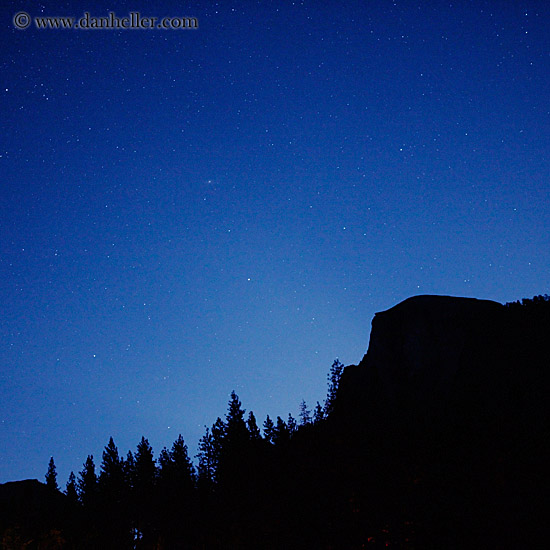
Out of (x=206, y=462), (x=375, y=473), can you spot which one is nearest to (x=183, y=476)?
(x=206, y=462)

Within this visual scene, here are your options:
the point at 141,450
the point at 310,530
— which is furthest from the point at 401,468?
the point at 141,450

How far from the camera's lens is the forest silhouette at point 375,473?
14.4m

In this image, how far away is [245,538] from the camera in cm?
1210

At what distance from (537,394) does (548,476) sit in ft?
53.7

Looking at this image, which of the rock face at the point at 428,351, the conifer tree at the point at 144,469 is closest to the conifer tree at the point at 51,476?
the conifer tree at the point at 144,469

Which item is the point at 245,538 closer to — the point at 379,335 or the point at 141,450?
the point at 379,335

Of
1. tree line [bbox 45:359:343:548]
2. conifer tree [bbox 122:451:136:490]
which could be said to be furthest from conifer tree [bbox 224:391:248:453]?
conifer tree [bbox 122:451:136:490]

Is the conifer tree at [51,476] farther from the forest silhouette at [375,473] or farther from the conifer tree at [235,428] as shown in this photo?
the conifer tree at [235,428]

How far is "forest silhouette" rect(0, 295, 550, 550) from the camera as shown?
1438 cm

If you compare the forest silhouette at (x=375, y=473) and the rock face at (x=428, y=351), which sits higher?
the rock face at (x=428, y=351)

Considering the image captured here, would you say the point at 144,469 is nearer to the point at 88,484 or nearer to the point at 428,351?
the point at 88,484

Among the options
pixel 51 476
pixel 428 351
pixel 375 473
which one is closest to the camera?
pixel 375 473

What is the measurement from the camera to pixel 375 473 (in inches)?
653

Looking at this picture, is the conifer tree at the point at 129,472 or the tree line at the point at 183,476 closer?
the tree line at the point at 183,476
